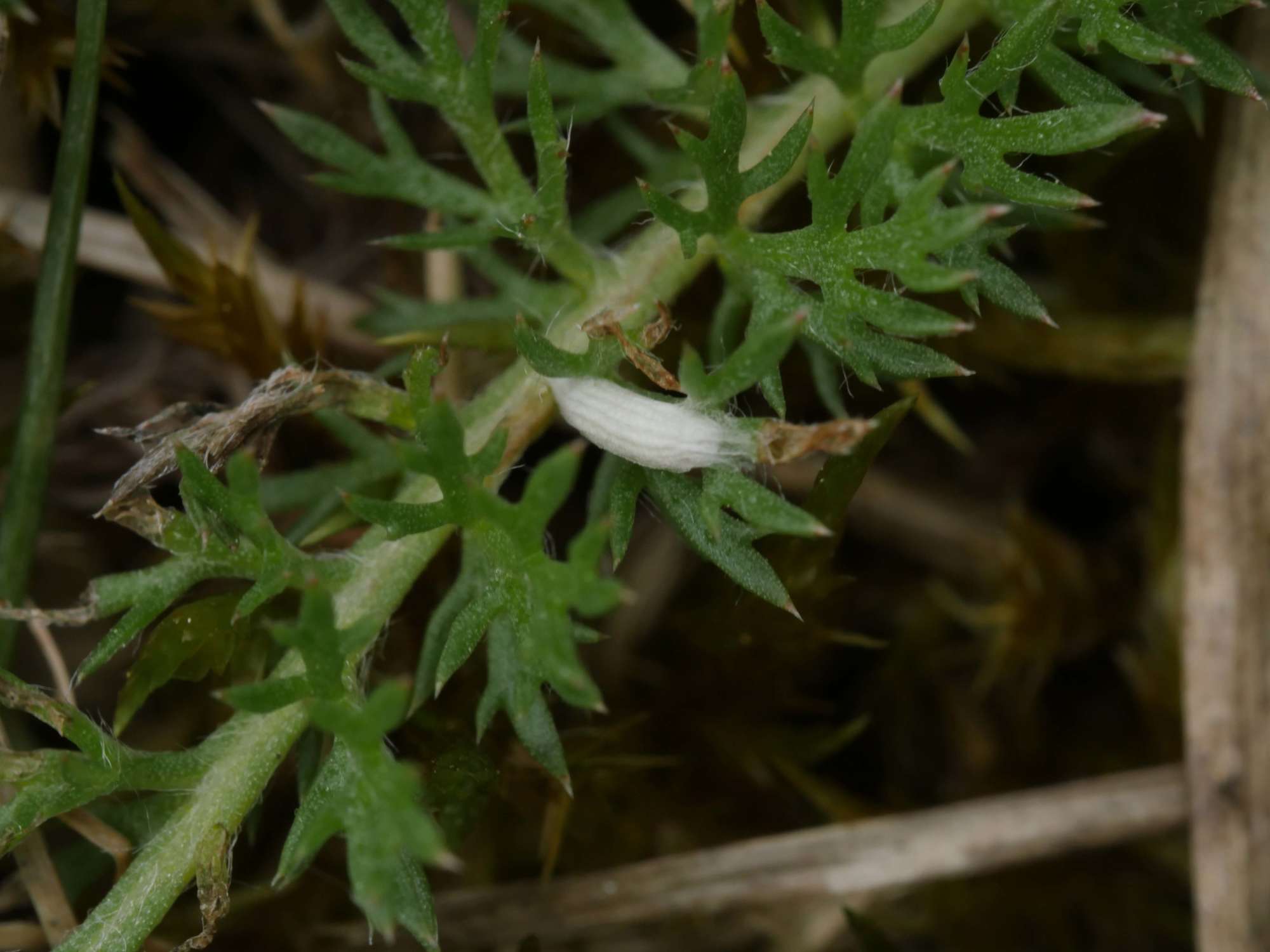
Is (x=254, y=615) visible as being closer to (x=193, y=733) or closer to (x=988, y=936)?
(x=193, y=733)

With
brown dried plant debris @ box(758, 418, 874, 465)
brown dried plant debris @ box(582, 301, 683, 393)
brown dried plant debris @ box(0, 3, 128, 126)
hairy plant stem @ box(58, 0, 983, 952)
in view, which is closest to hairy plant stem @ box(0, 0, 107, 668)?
brown dried plant debris @ box(0, 3, 128, 126)

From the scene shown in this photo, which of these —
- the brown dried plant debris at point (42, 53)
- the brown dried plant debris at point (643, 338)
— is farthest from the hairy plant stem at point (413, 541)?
the brown dried plant debris at point (42, 53)

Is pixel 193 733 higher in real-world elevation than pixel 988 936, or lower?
higher

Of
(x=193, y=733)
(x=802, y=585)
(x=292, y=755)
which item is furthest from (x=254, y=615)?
(x=802, y=585)

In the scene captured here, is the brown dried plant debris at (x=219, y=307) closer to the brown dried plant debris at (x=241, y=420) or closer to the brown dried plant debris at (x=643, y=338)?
the brown dried plant debris at (x=241, y=420)

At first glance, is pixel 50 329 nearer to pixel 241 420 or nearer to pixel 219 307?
pixel 219 307

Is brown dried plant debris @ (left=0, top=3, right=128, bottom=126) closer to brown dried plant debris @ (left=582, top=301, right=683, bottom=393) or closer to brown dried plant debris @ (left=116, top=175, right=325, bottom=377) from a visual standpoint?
brown dried plant debris @ (left=116, top=175, right=325, bottom=377)

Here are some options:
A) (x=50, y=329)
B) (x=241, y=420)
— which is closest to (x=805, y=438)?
(x=241, y=420)
